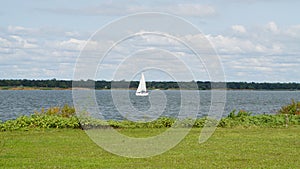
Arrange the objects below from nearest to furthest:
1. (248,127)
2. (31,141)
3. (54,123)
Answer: (31,141) → (54,123) → (248,127)

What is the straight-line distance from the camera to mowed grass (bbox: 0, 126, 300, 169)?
624 inches

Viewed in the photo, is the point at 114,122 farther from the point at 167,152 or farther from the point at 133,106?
Answer: the point at 133,106

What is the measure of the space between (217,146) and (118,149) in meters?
3.73

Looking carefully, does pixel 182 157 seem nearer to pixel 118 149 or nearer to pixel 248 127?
pixel 118 149

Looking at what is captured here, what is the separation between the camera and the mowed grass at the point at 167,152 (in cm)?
1585

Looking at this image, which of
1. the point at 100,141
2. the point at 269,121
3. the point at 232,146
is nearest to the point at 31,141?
the point at 100,141

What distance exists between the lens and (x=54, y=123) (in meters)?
27.3

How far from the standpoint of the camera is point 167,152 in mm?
18719

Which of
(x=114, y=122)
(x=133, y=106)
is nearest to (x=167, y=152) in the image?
(x=114, y=122)

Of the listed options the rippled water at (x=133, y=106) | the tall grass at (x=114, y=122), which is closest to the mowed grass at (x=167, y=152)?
the tall grass at (x=114, y=122)

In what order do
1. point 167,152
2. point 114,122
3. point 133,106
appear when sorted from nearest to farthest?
point 167,152
point 114,122
point 133,106

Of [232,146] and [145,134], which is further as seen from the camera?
[145,134]

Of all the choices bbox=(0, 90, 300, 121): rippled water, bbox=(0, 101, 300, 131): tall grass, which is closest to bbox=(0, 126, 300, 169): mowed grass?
bbox=(0, 101, 300, 131): tall grass

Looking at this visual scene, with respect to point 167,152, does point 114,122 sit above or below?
above
